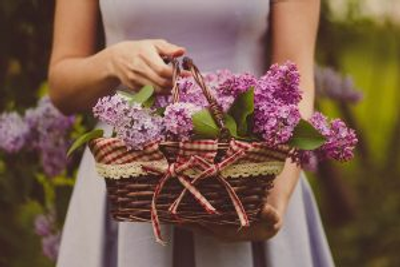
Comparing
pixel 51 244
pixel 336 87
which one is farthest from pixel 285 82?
pixel 336 87

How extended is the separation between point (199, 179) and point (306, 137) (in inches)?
7.6

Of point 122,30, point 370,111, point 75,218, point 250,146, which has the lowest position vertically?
point 370,111

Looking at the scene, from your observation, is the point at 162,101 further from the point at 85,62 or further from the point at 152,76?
the point at 85,62

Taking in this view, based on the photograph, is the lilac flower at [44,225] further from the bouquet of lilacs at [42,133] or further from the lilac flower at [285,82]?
the lilac flower at [285,82]

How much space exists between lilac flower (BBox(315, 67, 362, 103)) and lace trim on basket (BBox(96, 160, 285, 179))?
7.69ft

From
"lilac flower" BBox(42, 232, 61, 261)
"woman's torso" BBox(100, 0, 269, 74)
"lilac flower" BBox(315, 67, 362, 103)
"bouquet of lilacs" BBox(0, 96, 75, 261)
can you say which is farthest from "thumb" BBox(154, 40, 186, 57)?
"lilac flower" BBox(315, 67, 362, 103)

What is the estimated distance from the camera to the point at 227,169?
172 cm

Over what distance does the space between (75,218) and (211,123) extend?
651mm

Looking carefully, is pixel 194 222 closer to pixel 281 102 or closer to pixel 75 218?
pixel 281 102

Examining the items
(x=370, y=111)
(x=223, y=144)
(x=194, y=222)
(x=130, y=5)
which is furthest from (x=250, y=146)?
(x=370, y=111)

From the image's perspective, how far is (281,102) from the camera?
177 centimetres

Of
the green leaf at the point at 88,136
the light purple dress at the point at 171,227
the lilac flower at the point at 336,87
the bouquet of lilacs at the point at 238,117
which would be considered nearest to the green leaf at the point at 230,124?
the bouquet of lilacs at the point at 238,117

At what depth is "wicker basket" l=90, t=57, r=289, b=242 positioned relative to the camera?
1714 mm

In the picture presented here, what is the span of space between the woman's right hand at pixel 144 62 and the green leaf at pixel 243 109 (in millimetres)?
176
